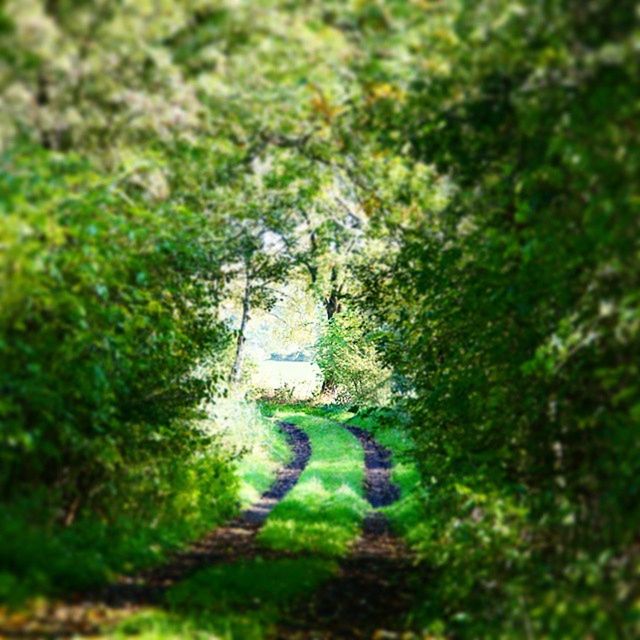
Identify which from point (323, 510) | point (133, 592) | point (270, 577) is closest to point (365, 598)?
point (270, 577)

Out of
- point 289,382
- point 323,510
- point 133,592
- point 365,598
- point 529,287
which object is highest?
point 289,382

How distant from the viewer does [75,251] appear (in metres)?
7.38

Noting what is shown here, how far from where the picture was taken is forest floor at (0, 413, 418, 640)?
247 inches

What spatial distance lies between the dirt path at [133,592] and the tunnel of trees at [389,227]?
0.33m

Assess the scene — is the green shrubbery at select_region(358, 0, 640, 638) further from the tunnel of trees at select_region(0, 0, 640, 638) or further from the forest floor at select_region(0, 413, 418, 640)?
the forest floor at select_region(0, 413, 418, 640)

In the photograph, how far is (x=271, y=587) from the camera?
333 inches

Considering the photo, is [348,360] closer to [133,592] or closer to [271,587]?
[271,587]

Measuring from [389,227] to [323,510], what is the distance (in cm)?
617

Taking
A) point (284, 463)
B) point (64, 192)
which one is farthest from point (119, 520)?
point (284, 463)

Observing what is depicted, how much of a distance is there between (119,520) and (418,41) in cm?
730

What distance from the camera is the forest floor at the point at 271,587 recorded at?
20.6 ft

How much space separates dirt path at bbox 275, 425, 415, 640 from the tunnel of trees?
1.87ft

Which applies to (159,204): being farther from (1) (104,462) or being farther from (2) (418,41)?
(2) (418,41)

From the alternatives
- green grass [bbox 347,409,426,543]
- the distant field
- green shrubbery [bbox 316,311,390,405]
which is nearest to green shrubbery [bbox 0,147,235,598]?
green grass [bbox 347,409,426,543]
